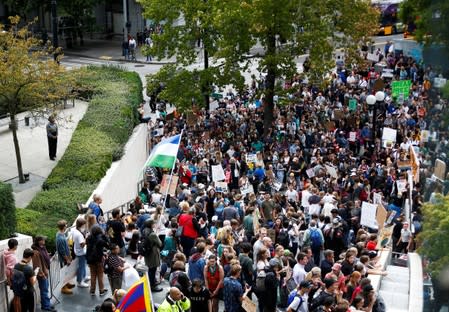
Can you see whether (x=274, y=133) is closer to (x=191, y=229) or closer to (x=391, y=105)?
(x=391, y=105)

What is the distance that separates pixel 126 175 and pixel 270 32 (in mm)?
7979

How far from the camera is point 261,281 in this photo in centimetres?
1441

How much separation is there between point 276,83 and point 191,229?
15.4 metres

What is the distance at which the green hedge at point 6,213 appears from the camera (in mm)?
16172

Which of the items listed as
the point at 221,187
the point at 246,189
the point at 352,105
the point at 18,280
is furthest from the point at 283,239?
the point at 352,105

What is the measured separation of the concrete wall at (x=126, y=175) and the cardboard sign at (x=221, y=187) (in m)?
3.07

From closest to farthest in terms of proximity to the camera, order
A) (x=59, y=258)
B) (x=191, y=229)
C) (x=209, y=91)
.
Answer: (x=59, y=258)
(x=191, y=229)
(x=209, y=91)

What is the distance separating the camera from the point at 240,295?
45.8ft

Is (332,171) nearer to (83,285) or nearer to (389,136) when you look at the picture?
(389,136)

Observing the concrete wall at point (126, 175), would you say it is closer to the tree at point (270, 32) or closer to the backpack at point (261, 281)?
the tree at point (270, 32)

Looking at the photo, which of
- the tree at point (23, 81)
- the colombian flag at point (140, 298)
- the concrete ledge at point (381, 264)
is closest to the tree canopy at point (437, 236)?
the colombian flag at point (140, 298)

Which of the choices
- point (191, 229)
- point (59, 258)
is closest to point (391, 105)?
point (191, 229)

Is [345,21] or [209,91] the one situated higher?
[345,21]

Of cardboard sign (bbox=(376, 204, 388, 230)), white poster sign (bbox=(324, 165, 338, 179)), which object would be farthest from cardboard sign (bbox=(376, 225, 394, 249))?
white poster sign (bbox=(324, 165, 338, 179))
